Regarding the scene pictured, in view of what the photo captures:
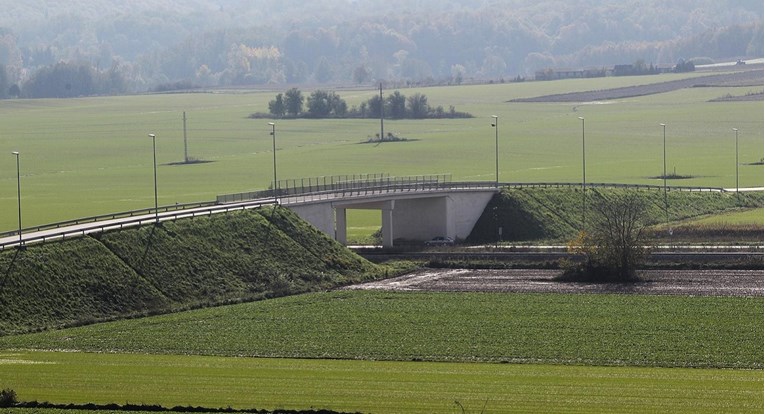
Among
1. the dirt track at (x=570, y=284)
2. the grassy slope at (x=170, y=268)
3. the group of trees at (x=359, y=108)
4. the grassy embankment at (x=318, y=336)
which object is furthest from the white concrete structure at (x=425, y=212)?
the group of trees at (x=359, y=108)

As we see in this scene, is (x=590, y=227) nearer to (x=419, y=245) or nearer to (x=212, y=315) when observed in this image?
(x=419, y=245)

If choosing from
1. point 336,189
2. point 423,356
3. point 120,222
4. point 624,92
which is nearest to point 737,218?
point 336,189

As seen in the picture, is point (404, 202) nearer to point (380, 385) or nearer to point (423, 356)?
point (423, 356)

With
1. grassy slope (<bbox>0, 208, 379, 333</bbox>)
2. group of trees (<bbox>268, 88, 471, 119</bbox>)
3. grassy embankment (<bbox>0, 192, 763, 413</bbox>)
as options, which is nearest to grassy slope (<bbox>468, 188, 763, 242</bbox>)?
grassy slope (<bbox>0, 208, 379, 333</bbox>)

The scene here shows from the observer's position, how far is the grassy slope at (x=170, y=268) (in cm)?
5869

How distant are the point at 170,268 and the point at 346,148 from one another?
7058cm

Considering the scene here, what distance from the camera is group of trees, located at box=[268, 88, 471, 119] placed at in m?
168

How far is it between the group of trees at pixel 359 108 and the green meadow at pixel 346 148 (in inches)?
128

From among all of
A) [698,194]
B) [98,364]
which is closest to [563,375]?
[98,364]

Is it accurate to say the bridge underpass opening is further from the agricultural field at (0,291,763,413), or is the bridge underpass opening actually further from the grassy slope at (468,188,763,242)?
the agricultural field at (0,291,763,413)

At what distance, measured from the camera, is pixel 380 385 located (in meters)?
44.1

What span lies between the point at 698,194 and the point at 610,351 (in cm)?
4954

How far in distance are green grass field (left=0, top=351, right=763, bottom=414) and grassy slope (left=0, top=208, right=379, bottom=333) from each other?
9502 mm

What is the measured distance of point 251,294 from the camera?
64.9m
